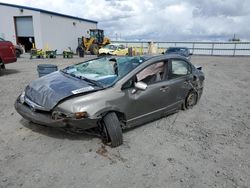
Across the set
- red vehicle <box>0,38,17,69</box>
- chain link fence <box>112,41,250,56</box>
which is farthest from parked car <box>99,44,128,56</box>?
red vehicle <box>0,38,17,69</box>

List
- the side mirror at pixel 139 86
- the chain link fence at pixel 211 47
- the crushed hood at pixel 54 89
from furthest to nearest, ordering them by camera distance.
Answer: the chain link fence at pixel 211 47 → the side mirror at pixel 139 86 → the crushed hood at pixel 54 89

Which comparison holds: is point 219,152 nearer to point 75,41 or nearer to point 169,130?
point 169,130

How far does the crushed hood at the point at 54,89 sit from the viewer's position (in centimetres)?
351

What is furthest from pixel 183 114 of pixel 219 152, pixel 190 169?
pixel 190 169

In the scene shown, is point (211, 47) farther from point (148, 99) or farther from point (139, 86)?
point (139, 86)

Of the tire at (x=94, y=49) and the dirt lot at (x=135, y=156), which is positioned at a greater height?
the tire at (x=94, y=49)

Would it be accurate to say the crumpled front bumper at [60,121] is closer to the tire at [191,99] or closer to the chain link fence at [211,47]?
the tire at [191,99]

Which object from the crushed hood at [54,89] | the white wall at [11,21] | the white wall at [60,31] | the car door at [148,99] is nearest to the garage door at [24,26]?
the white wall at [11,21]

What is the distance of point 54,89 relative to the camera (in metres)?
3.73

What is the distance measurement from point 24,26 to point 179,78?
24382 millimetres

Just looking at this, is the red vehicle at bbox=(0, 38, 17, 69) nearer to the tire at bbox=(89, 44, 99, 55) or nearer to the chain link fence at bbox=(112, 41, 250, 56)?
the tire at bbox=(89, 44, 99, 55)

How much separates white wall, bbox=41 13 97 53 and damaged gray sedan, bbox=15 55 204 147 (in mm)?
22133

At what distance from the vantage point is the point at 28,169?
3.03 m

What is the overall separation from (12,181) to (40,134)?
1254 millimetres
